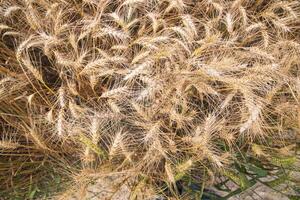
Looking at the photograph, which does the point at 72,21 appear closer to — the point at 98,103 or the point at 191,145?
the point at 98,103

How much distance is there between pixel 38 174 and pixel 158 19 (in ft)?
2.17

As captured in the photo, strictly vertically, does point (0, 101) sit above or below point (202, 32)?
below

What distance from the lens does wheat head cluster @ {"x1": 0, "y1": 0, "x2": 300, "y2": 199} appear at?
3.92ft

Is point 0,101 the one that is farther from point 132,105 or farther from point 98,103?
point 132,105

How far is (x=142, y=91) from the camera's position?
1213 mm

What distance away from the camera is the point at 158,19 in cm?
132

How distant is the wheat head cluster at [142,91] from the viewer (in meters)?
1.20

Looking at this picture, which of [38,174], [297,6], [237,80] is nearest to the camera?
[237,80]

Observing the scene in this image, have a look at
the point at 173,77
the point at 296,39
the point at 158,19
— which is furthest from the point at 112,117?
the point at 296,39

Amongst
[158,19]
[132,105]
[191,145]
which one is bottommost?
[191,145]

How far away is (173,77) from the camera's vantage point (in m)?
1.23

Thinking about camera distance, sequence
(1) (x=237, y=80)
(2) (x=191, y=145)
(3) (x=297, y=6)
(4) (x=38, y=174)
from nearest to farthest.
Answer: (1) (x=237, y=80), (2) (x=191, y=145), (4) (x=38, y=174), (3) (x=297, y=6)

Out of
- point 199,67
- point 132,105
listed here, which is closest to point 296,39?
point 199,67

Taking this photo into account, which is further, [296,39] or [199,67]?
[296,39]
